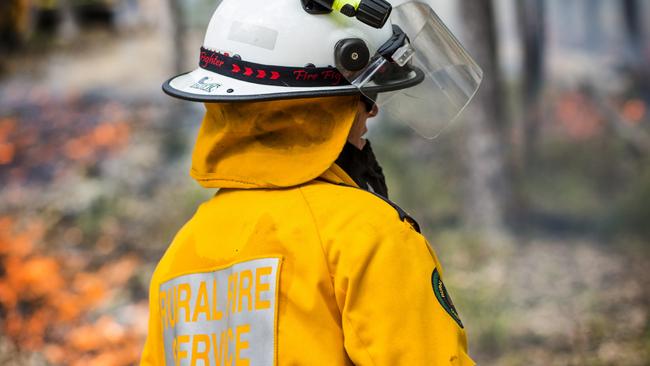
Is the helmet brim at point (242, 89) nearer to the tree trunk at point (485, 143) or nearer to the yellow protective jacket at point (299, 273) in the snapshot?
the yellow protective jacket at point (299, 273)

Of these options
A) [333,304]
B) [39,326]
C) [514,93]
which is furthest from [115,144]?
[333,304]

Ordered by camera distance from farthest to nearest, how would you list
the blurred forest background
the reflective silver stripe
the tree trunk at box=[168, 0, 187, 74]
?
1. the tree trunk at box=[168, 0, 187, 74]
2. the blurred forest background
3. the reflective silver stripe

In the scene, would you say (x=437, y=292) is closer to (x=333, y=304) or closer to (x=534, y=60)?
(x=333, y=304)

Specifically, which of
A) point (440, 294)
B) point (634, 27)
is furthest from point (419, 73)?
point (634, 27)

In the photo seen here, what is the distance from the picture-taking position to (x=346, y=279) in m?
1.56

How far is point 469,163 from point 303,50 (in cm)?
369

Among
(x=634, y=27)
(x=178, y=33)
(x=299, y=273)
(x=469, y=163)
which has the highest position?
(x=299, y=273)

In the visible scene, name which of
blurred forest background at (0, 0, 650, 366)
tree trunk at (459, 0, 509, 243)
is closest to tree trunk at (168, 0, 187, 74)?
blurred forest background at (0, 0, 650, 366)

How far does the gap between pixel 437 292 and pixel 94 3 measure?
424 cm

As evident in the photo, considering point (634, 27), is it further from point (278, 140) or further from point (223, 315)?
point (223, 315)

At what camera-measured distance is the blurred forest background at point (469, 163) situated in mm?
4938

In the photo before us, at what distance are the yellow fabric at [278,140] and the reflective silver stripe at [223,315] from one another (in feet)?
0.60

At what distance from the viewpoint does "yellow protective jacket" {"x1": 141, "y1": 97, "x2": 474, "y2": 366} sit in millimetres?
1562

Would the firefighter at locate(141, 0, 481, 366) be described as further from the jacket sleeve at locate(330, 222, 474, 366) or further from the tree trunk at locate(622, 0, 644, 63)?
the tree trunk at locate(622, 0, 644, 63)
